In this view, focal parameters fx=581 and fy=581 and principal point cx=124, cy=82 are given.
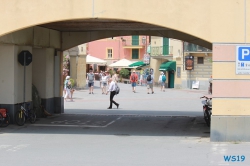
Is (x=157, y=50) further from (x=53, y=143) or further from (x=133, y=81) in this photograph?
(x=53, y=143)

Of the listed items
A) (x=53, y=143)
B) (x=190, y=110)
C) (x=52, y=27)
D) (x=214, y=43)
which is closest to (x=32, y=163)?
(x=53, y=143)

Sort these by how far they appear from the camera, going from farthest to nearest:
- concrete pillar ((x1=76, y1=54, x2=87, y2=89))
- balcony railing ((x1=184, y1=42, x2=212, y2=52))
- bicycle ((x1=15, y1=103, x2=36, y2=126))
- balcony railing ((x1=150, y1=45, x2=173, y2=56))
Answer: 1. balcony railing ((x1=150, y1=45, x2=173, y2=56))
2. balcony railing ((x1=184, y1=42, x2=212, y2=52))
3. concrete pillar ((x1=76, y1=54, x2=87, y2=89))
4. bicycle ((x1=15, y1=103, x2=36, y2=126))

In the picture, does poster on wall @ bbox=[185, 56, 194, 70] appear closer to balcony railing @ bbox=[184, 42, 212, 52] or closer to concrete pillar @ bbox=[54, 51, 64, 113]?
balcony railing @ bbox=[184, 42, 212, 52]

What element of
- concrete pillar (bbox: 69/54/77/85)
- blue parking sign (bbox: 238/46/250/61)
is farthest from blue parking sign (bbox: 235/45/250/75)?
concrete pillar (bbox: 69/54/77/85)

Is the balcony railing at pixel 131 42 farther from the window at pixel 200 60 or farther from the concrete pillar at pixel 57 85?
the concrete pillar at pixel 57 85

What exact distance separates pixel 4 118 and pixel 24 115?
1033 mm

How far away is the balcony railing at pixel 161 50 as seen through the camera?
57369 mm

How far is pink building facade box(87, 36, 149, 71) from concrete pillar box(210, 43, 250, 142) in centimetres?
6757

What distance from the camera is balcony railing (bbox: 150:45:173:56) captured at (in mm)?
57369

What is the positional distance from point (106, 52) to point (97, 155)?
7115cm

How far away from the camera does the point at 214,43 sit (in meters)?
14.5

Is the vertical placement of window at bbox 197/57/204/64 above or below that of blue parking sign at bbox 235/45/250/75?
above

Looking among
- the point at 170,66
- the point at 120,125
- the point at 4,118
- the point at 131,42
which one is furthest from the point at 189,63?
the point at 4,118

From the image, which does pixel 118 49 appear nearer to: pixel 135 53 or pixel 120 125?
pixel 135 53
